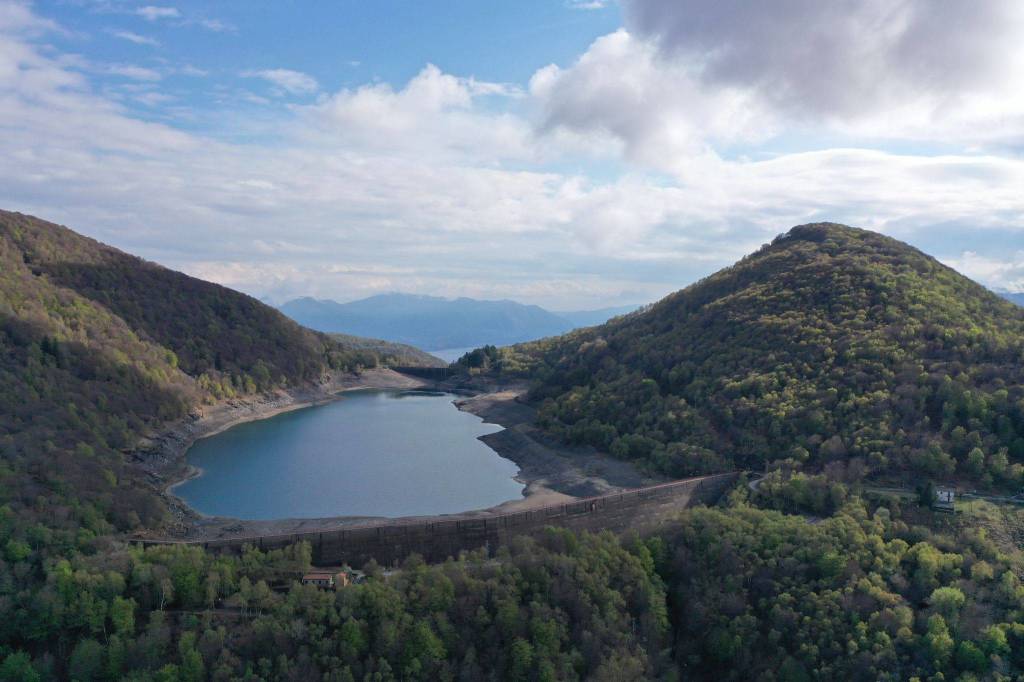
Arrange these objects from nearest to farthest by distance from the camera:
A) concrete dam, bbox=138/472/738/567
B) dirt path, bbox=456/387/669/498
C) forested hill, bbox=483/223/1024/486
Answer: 1. concrete dam, bbox=138/472/738/567
2. forested hill, bbox=483/223/1024/486
3. dirt path, bbox=456/387/669/498

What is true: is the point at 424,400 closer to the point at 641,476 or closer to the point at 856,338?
the point at 641,476

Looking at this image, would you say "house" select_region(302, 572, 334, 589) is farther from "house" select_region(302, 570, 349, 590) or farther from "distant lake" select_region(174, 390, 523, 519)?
"distant lake" select_region(174, 390, 523, 519)

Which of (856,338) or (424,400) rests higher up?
(856,338)

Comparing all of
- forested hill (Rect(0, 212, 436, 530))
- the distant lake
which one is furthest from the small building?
forested hill (Rect(0, 212, 436, 530))

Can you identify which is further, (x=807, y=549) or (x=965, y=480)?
(x=965, y=480)

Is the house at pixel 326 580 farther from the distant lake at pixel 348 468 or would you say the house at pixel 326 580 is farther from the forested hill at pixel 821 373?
the forested hill at pixel 821 373

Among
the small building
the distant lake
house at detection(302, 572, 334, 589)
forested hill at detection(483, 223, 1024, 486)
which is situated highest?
forested hill at detection(483, 223, 1024, 486)

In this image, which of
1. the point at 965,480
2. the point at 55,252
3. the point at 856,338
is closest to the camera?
the point at 965,480

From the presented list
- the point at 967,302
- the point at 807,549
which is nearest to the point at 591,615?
the point at 807,549
